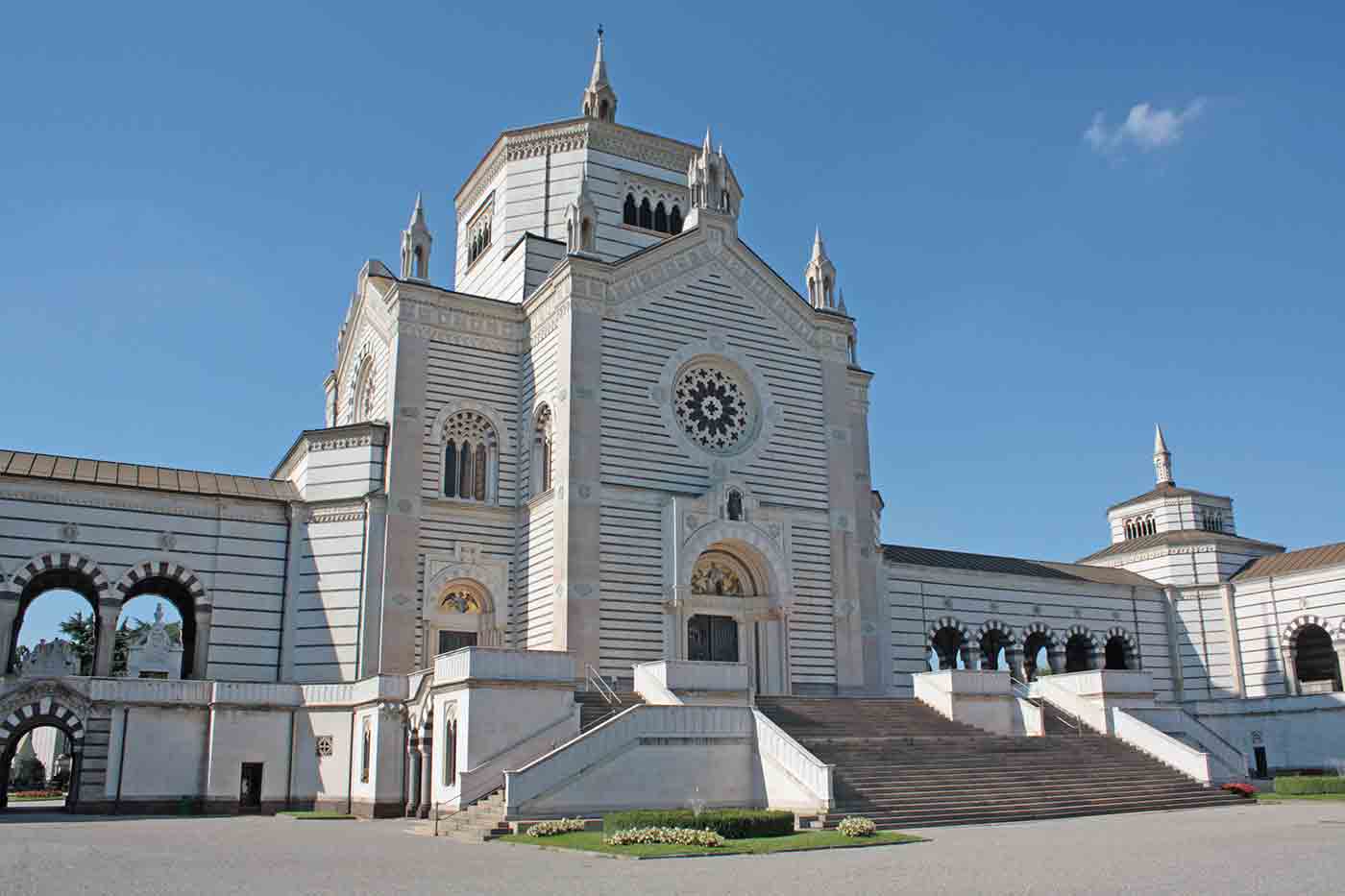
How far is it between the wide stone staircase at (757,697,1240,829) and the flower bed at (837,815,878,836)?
2.04 metres

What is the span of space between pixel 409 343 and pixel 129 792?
49.5 feet

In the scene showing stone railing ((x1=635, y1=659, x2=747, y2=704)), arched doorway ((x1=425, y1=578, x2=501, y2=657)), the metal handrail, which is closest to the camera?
stone railing ((x1=635, y1=659, x2=747, y2=704))

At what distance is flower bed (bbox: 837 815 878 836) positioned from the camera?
22.3 m

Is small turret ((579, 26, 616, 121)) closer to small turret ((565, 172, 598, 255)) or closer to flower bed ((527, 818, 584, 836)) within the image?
small turret ((565, 172, 598, 255))

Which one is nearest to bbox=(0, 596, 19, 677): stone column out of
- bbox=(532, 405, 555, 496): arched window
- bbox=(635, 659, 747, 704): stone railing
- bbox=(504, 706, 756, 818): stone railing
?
bbox=(532, 405, 555, 496): arched window

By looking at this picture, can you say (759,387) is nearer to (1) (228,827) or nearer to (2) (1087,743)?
(2) (1087,743)

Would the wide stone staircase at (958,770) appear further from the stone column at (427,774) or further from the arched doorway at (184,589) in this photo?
the arched doorway at (184,589)

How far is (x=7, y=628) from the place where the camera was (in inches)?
1296

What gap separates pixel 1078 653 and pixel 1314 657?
10.4m

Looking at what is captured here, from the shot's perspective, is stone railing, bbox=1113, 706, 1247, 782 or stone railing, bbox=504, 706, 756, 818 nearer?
stone railing, bbox=504, 706, 756, 818

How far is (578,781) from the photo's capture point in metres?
26.2

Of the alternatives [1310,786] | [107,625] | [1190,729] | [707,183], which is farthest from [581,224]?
[1310,786]

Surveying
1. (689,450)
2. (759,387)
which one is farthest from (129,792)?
(759,387)

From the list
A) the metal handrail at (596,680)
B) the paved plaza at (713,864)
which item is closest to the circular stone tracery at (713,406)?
the metal handrail at (596,680)
